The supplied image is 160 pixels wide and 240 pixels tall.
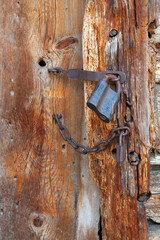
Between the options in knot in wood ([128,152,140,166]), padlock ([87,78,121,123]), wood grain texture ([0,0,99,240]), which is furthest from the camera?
wood grain texture ([0,0,99,240])

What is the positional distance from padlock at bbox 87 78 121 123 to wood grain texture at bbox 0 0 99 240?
0.26 m

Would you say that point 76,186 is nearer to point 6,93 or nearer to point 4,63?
point 6,93

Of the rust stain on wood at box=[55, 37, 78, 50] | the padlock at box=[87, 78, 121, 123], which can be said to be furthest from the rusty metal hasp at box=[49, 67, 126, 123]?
the rust stain on wood at box=[55, 37, 78, 50]

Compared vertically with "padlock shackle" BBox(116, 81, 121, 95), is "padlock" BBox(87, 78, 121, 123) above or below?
below

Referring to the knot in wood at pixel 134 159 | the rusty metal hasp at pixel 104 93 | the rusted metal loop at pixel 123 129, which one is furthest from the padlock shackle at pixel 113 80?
the knot in wood at pixel 134 159

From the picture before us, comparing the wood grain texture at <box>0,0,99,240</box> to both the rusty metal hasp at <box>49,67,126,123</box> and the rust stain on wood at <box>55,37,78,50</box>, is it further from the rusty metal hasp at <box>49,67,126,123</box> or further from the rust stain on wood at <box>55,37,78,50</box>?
the rusty metal hasp at <box>49,67,126,123</box>

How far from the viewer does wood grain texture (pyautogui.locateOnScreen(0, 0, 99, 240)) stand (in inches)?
43.3

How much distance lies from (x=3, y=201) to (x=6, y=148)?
24 cm

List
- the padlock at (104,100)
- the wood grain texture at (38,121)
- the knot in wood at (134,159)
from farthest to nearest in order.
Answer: the wood grain texture at (38,121)
the knot in wood at (134,159)
the padlock at (104,100)

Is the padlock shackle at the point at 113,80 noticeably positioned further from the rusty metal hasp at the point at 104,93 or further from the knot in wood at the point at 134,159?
the knot in wood at the point at 134,159

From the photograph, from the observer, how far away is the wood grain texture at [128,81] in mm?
972

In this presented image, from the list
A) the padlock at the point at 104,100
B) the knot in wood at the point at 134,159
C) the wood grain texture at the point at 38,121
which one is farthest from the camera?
the wood grain texture at the point at 38,121

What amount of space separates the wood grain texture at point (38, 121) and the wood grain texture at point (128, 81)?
171mm

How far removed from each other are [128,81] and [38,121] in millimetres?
441
